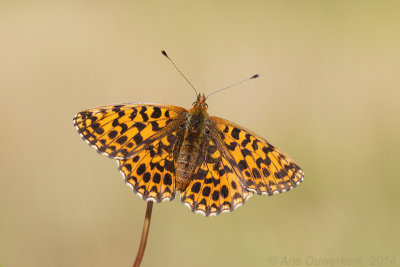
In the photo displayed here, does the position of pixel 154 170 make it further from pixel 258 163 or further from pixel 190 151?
pixel 258 163

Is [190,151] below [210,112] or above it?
below

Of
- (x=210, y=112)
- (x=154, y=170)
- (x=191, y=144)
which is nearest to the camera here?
(x=154, y=170)

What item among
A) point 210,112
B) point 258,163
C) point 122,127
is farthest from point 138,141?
point 210,112

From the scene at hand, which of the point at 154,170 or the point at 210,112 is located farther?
the point at 210,112

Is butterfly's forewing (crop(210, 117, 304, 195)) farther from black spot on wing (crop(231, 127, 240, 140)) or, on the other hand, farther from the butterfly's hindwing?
the butterfly's hindwing

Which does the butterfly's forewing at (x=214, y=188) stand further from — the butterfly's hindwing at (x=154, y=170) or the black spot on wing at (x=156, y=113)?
the black spot on wing at (x=156, y=113)
